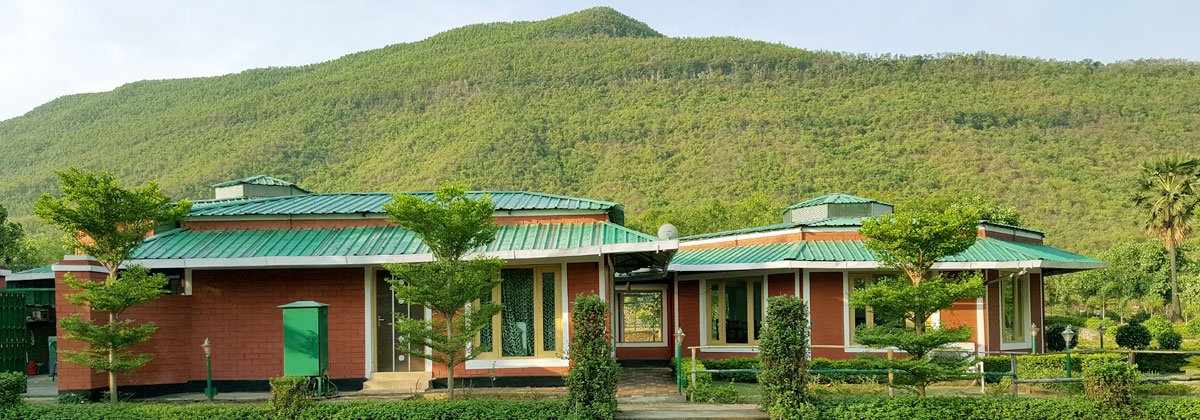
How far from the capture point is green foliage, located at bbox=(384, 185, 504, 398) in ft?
39.4

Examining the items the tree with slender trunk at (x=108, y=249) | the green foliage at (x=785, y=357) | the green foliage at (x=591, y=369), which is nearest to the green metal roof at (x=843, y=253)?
the green foliage at (x=785, y=357)

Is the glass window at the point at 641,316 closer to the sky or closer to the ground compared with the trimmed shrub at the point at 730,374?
closer to the sky

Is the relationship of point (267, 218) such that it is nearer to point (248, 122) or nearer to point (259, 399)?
point (259, 399)

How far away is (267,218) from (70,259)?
3533 millimetres

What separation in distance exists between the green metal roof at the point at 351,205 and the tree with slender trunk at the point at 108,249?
9.25 ft

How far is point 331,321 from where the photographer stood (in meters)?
15.2

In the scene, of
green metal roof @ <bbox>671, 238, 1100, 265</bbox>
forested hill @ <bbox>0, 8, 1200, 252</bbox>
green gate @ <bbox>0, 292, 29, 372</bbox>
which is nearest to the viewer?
green gate @ <bbox>0, 292, 29, 372</bbox>

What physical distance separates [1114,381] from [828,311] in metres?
7.19

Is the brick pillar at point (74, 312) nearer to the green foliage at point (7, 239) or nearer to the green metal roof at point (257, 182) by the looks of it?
the green metal roof at point (257, 182)

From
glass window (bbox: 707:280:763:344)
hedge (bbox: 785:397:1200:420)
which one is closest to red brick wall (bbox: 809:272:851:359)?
glass window (bbox: 707:280:763:344)

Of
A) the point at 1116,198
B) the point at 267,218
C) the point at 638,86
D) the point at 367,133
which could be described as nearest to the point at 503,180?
the point at 367,133

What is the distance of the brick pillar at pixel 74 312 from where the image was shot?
13.2 metres

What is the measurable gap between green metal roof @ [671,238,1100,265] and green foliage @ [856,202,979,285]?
4.86 m

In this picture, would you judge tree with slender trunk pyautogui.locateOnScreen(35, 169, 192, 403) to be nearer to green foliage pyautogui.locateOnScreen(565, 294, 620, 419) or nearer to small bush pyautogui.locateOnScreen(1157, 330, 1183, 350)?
green foliage pyautogui.locateOnScreen(565, 294, 620, 419)
